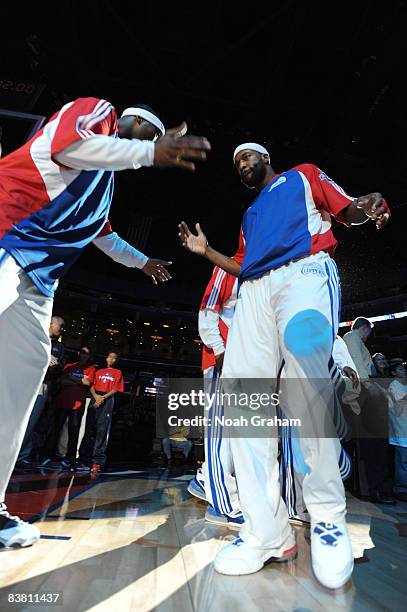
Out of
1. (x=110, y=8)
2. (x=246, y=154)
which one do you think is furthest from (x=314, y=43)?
(x=246, y=154)

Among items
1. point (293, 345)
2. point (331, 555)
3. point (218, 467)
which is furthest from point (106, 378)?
point (331, 555)

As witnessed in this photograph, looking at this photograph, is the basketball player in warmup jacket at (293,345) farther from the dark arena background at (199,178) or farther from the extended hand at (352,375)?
the extended hand at (352,375)

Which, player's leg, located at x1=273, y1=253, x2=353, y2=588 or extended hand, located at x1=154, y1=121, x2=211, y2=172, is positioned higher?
extended hand, located at x1=154, y1=121, x2=211, y2=172

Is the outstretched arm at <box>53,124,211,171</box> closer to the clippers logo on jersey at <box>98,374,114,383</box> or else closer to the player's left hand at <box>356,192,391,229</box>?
the player's left hand at <box>356,192,391,229</box>

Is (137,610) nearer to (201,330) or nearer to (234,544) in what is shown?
(234,544)

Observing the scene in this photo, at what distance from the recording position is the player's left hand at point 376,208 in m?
1.29

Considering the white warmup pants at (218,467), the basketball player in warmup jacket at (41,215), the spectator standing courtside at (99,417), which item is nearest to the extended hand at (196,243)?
the basketball player in warmup jacket at (41,215)

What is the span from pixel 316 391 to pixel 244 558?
1.77 feet

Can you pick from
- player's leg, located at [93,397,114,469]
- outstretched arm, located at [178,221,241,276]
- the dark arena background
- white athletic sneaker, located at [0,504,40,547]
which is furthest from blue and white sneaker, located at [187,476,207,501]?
player's leg, located at [93,397,114,469]

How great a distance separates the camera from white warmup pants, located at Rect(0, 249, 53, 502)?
1.16 metres

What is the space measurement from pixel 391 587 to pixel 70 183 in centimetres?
157

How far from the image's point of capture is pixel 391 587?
3.49 feet

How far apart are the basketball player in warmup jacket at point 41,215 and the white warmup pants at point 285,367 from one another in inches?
20.9

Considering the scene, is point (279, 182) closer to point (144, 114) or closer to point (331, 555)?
point (144, 114)
